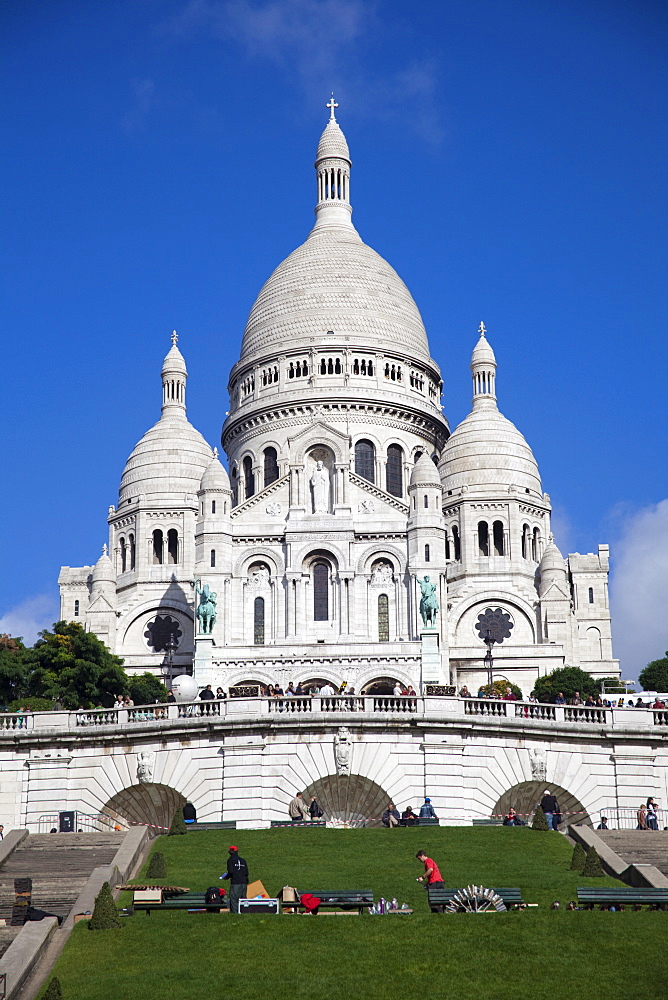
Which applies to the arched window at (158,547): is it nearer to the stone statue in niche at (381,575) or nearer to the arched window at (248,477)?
the arched window at (248,477)

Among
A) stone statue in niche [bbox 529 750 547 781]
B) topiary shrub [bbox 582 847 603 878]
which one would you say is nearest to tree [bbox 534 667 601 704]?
stone statue in niche [bbox 529 750 547 781]

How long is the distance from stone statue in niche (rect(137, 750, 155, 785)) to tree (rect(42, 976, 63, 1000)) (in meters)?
20.9

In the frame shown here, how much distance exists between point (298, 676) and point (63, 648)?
1101 cm

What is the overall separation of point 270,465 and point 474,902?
244 feet

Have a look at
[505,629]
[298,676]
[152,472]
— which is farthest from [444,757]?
[152,472]

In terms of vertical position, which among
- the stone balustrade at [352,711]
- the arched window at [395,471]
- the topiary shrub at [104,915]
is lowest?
the topiary shrub at [104,915]

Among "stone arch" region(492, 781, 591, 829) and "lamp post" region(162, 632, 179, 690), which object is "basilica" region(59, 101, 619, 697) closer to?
"lamp post" region(162, 632, 179, 690)

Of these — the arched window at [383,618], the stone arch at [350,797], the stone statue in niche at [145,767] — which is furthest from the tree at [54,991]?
the arched window at [383,618]

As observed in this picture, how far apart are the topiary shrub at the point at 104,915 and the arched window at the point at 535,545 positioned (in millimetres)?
74000

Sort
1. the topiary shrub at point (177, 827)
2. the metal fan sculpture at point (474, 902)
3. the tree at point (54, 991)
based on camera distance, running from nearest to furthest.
Answer: the tree at point (54, 991) → the metal fan sculpture at point (474, 902) → the topiary shrub at point (177, 827)

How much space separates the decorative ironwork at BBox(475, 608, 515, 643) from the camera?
309ft

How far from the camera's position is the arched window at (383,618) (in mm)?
86062

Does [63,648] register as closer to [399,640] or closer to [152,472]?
[399,640]

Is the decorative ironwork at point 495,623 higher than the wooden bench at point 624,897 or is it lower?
higher
